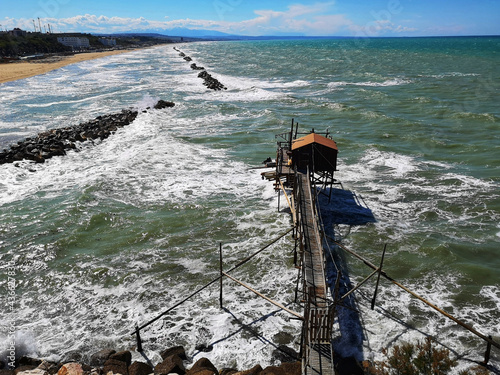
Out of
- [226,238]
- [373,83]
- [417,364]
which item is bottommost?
[417,364]

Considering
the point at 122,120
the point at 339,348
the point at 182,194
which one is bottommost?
the point at 339,348

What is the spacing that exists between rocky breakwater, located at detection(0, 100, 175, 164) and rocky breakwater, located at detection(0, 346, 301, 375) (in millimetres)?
22909

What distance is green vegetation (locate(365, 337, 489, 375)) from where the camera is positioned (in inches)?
416

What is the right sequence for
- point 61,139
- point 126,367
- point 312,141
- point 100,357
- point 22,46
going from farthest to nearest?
point 22,46, point 61,139, point 312,141, point 100,357, point 126,367

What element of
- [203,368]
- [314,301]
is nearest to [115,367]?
[203,368]

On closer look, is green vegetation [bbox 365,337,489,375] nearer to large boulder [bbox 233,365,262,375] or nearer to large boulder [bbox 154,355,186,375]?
large boulder [bbox 233,365,262,375]

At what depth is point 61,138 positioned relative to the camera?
3384 centimetres

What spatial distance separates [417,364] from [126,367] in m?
9.08

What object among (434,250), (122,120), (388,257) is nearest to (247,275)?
(388,257)

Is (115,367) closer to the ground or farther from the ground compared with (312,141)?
closer to the ground

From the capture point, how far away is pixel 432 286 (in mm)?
14703

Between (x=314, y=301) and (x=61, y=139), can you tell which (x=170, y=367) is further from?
(x=61, y=139)

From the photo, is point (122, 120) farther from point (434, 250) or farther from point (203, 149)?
point (434, 250)

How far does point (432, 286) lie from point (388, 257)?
7.95ft
